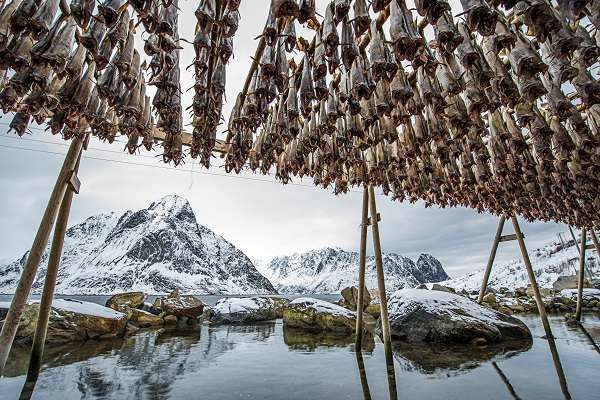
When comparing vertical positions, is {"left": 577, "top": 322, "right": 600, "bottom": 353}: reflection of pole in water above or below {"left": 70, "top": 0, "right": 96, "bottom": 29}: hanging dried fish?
below

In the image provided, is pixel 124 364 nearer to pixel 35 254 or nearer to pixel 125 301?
pixel 35 254

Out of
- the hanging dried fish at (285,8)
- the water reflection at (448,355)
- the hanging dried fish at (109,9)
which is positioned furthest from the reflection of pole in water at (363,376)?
the hanging dried fish at (109,9)

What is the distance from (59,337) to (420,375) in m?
11.9

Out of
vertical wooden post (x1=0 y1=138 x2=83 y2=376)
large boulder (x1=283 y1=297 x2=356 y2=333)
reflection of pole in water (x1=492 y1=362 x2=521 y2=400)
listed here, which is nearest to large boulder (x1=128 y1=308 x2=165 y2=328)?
large boulder (x1=283 y1=297 x2=356 y2=333)

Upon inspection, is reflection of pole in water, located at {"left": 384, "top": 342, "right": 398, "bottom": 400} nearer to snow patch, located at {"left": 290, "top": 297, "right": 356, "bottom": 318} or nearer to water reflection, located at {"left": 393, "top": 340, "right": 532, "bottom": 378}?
water reflection, located at {"left": 393, "top": 340, "right": 532, "bottom": 378}

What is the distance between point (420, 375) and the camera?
6879mm

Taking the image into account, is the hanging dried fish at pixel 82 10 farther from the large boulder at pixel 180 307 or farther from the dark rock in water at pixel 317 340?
the large boulder at pixel 180 307

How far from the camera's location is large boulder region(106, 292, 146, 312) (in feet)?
58.0

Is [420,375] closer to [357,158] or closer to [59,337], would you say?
[357,158]

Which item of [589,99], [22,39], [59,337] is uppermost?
[22,39]

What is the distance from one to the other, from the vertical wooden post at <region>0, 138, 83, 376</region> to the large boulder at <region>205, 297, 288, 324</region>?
1561 centimetres

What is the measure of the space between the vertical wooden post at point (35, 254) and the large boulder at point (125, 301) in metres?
14.3

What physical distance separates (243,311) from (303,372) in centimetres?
1390

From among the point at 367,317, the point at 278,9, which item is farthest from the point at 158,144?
the point at 367,317
